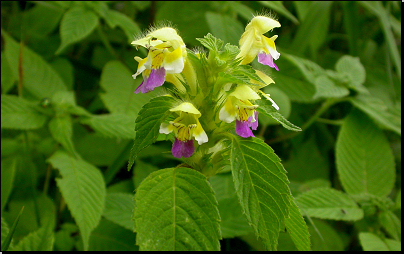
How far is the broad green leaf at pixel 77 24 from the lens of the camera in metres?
1.53

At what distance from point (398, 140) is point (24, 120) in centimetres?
222

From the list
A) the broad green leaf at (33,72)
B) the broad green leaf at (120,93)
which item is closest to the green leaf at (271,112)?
the broad green leaf at (120,93)

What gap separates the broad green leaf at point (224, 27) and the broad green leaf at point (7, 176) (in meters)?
1.15

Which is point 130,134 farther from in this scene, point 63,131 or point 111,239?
point 111,239

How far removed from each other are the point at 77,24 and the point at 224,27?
76cm

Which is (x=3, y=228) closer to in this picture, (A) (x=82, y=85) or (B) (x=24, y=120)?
(B) (x=24, y=120)

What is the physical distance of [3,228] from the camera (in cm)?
114

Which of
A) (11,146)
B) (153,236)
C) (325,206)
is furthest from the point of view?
(11,146)

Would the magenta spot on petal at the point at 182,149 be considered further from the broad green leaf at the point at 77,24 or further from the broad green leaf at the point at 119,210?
the broad green leaf at the point at 77,24

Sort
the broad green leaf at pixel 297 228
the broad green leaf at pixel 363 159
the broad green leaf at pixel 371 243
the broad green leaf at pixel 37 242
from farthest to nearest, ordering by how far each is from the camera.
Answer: the broad green leaf at pixel 363 159
the broad green leaf at pixel 371 243
the broad green leaf at pixel 37 242
the broad green leaf at pixel 297 228

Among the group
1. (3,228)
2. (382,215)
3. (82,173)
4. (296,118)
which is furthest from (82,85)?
(382,215)

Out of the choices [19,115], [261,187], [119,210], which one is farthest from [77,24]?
[261,187]

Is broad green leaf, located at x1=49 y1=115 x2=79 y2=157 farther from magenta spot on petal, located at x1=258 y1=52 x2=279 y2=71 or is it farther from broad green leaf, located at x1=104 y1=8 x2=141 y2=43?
magenta spot on petal, located at x1=258 y1=52 x2=279 y2=71

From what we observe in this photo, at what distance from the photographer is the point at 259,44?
82cm
